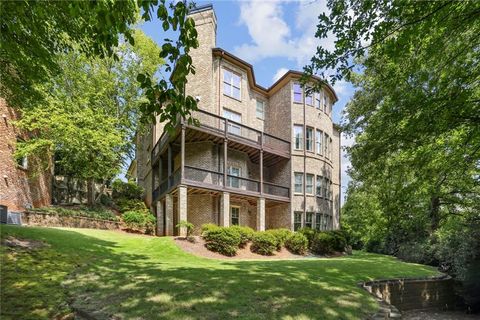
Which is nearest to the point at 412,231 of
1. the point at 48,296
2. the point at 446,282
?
the point at 446,282

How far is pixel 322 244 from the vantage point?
1969 centimetres

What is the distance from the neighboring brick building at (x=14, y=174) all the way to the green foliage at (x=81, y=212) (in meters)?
1.10

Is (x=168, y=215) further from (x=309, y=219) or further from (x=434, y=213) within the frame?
(x=434, y=213)

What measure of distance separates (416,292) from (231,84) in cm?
1715

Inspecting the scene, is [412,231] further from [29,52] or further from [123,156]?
[29,52]

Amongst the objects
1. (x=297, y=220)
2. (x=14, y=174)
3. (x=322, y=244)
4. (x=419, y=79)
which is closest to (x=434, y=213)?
(x=322, y=244)

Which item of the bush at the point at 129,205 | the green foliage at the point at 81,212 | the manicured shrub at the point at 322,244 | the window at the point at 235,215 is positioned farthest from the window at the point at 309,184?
the green foliage at the point at 81,212

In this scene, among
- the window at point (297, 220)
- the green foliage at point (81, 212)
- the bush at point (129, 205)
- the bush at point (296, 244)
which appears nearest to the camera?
the green foliage at point (81, 212)

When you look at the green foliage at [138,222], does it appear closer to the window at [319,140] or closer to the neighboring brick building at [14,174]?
the neighboring brick building at [14,174]

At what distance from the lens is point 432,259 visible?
1912cm

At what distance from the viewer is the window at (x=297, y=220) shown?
23305mm

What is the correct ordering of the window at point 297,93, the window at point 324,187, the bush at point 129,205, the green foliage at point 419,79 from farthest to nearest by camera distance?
the window at point 324,187
the bush at point 129,205
the window at point 297,93
the green foliage at point 419,79

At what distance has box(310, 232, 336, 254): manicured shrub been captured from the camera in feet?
64.5

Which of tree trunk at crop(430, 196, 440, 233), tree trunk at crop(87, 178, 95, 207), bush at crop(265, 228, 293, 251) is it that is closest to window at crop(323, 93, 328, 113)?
tree trunk at crop(430, 196, 440, 233)
